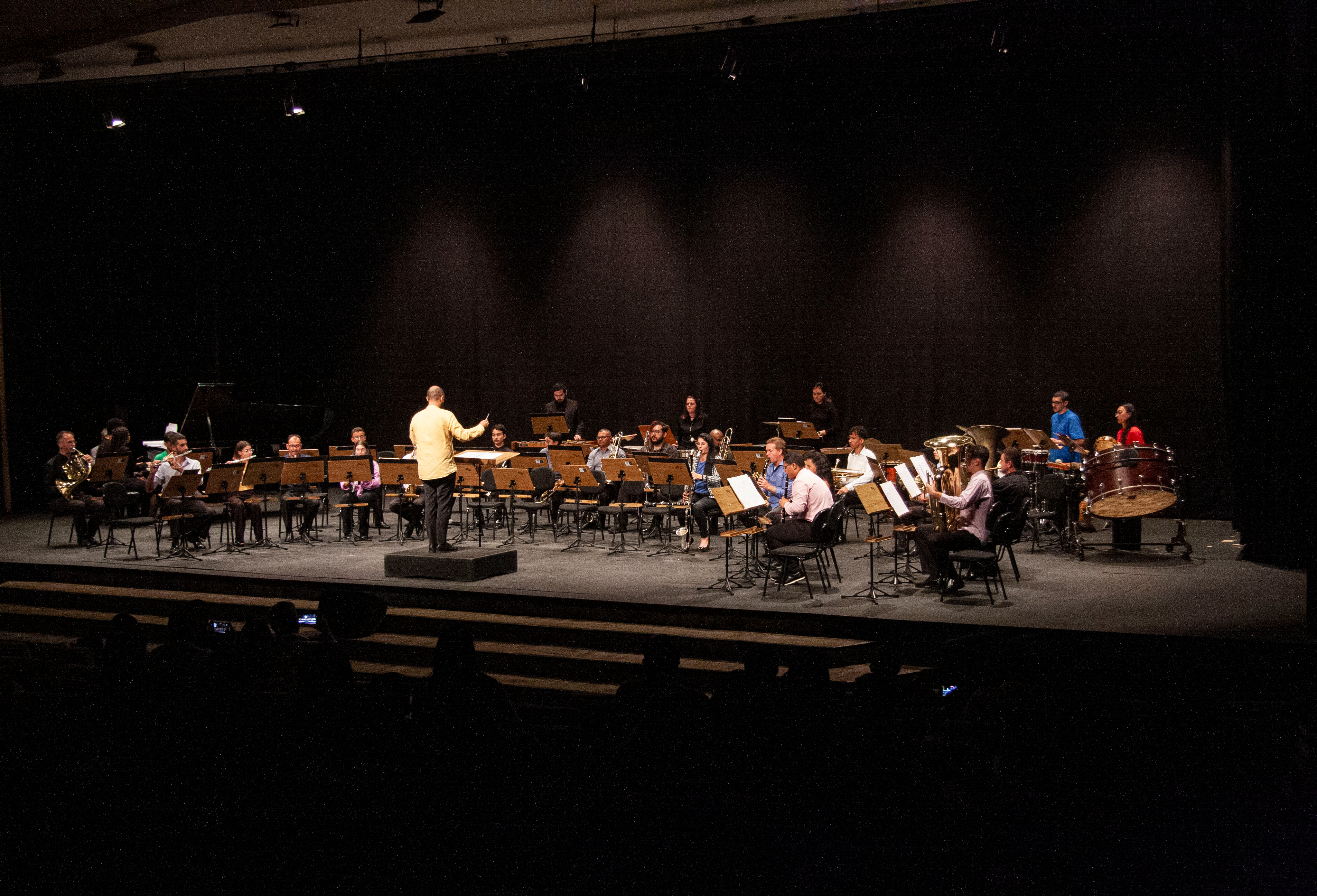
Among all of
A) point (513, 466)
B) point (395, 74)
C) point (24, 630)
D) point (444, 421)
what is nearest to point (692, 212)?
point (395, 74)

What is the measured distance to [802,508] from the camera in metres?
8.54

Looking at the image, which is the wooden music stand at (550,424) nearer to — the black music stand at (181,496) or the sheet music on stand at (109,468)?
the black music stand at (181,496)

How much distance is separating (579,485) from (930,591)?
3909mm

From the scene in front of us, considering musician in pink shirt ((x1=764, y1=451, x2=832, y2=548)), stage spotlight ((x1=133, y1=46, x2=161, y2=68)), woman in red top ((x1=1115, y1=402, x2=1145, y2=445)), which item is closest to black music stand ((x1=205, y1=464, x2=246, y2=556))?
musician in pink shirt ((x1=764, y1=451, x2=832, y2=548))

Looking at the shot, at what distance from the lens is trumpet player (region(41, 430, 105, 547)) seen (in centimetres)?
1102

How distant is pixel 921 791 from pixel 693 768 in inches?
25.9

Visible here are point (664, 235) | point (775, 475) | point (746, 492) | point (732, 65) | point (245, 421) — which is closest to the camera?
point (746, 492)

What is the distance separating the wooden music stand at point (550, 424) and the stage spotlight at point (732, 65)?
16.2ft

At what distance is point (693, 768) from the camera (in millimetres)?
2854

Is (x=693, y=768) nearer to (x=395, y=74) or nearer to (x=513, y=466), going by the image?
(x=513, y=466)

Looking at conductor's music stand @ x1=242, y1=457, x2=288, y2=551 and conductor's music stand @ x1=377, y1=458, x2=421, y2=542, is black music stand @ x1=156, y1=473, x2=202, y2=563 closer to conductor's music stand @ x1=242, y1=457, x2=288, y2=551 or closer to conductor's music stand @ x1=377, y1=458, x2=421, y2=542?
conductor's music stand @ x1=242, y1=457, x2=288, y2=551

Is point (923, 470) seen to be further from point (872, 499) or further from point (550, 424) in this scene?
point (550, 424)

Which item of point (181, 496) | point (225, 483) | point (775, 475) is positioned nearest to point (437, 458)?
point (225, 483)

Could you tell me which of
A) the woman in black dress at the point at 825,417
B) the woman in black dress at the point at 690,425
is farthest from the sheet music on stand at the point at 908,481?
the woman in black dress at the point at 690,425
